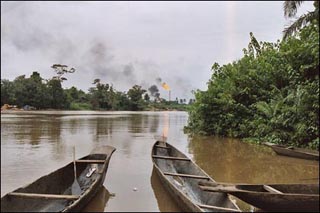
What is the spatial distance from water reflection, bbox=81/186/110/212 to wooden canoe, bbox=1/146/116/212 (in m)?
0.18

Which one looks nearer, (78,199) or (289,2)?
Result: (78,199)

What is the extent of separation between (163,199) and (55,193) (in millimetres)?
1862

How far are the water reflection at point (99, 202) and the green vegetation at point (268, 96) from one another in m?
6.94

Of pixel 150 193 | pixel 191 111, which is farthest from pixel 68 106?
pixel 150 193

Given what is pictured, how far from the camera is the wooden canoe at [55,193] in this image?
363cm

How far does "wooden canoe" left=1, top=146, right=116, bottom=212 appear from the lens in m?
3.63

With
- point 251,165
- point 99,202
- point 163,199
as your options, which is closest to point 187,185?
point 163,199

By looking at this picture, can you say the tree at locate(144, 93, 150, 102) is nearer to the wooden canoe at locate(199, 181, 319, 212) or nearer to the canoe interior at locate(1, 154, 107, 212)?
the canoe interior at locate(1, 154, 107, 212)

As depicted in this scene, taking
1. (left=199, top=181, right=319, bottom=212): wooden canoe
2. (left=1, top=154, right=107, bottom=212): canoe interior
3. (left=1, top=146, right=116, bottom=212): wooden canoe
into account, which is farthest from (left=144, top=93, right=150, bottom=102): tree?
(left=199, top=181, right=319, bottom=212): wooden canoe

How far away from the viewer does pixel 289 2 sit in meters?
10.7

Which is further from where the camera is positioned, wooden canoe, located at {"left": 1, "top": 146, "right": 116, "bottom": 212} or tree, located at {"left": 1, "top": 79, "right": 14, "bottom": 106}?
tree, located at {"left": 1, "top": 79, "right": 14, "bottom": 106}

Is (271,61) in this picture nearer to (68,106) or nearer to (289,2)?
(289,2)

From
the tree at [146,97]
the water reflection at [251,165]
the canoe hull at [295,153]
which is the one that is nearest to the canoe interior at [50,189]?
the water reflection at [251,165]

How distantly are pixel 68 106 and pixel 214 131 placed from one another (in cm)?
4078
